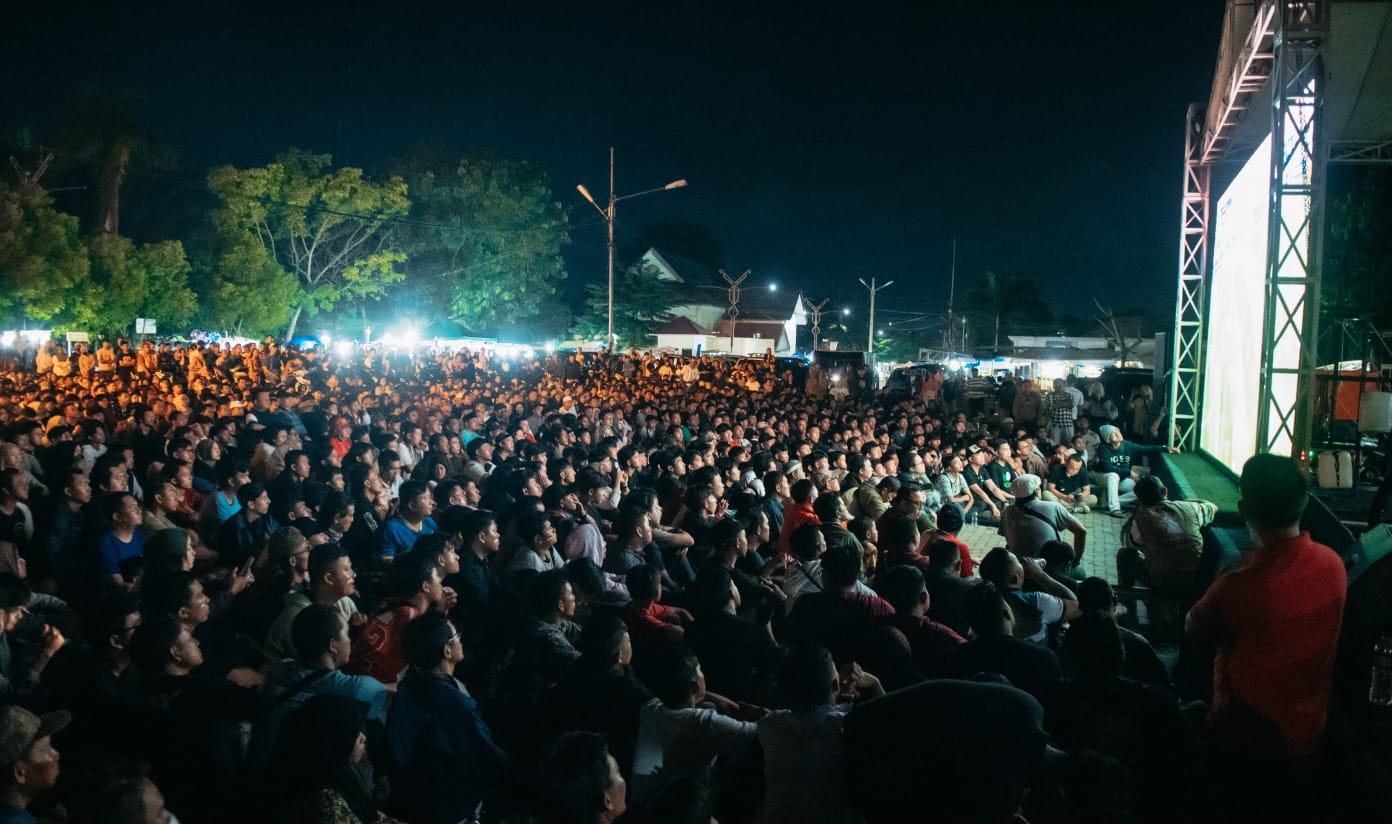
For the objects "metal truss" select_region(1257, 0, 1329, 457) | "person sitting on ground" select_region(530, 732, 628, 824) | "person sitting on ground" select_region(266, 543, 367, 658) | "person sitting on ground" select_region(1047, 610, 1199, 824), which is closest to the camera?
"person sitting on ground" select_region(530, 732, 628, 824)

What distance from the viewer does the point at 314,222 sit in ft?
113

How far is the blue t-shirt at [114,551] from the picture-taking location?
207 inches

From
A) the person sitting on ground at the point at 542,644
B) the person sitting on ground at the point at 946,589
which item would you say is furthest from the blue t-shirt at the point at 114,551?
the person sitting on ground at the point at 946,589

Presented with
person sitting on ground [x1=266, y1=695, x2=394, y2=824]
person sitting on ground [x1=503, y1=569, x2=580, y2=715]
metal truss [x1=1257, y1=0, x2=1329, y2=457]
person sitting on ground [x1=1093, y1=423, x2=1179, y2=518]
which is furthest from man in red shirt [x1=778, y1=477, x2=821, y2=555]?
person sitting on ground [x1=1093, y1=423, x2=1179, y2=518]

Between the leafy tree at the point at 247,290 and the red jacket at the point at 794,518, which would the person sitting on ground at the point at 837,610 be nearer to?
the red jacket at the point at 794,518

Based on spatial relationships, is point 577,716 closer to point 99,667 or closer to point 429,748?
point 429,748

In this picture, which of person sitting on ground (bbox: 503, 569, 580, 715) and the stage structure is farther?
the stage structure

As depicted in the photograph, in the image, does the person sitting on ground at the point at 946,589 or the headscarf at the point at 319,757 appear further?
the person sitting on ground at the point at 946,589

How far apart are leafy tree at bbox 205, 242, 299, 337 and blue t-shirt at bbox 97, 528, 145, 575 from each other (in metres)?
27.9

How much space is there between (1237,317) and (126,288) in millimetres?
26458

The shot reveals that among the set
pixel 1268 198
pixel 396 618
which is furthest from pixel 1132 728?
pixel 1268 198

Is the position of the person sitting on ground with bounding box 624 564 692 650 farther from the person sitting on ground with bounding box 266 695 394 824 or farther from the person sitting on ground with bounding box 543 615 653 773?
the person sitting on ground with bounding box 266 695 394 824

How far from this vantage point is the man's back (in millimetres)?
2791

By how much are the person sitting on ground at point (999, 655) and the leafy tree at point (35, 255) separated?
23547 mm
